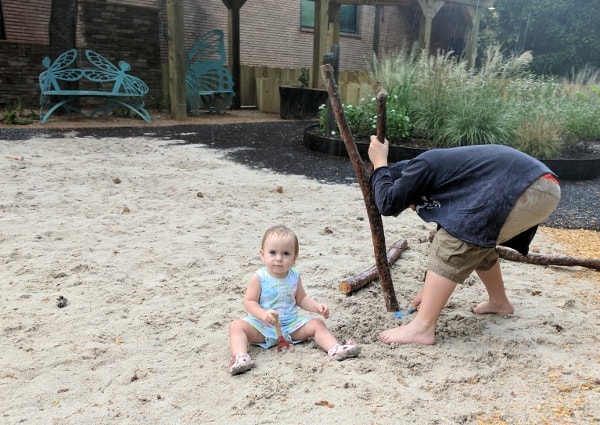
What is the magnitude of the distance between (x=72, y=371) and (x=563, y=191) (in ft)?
18.2

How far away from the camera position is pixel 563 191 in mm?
5816

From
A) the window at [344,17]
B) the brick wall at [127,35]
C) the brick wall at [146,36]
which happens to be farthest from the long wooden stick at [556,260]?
the window at [344,17]

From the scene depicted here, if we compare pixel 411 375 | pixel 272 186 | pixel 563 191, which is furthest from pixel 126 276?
pixel 563 191

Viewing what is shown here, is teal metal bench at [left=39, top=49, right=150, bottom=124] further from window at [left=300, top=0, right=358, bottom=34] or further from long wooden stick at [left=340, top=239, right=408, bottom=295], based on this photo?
window at [left=300, top=0, right=358, bottom=34]

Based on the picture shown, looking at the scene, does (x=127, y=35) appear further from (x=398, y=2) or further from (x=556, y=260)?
(x=556, y=260)

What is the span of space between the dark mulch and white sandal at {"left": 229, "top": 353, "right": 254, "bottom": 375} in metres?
3.53

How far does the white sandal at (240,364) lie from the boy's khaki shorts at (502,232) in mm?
857

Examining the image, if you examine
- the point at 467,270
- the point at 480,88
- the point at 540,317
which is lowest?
the point at 540,317

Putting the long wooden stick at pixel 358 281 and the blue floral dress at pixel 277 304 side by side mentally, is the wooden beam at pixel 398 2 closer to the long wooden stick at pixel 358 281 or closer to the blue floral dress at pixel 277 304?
the long wooden stick at pixel 358 281

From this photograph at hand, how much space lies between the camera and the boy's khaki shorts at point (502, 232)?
207cm

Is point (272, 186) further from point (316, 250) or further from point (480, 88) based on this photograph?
point (480, 88)

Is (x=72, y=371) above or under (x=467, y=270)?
under

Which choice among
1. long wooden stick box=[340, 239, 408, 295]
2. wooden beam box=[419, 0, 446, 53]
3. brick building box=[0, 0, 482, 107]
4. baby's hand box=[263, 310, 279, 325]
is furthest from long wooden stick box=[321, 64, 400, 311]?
wooden beam box=[419, 0, 446, 53]

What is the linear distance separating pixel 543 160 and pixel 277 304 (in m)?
5.26
